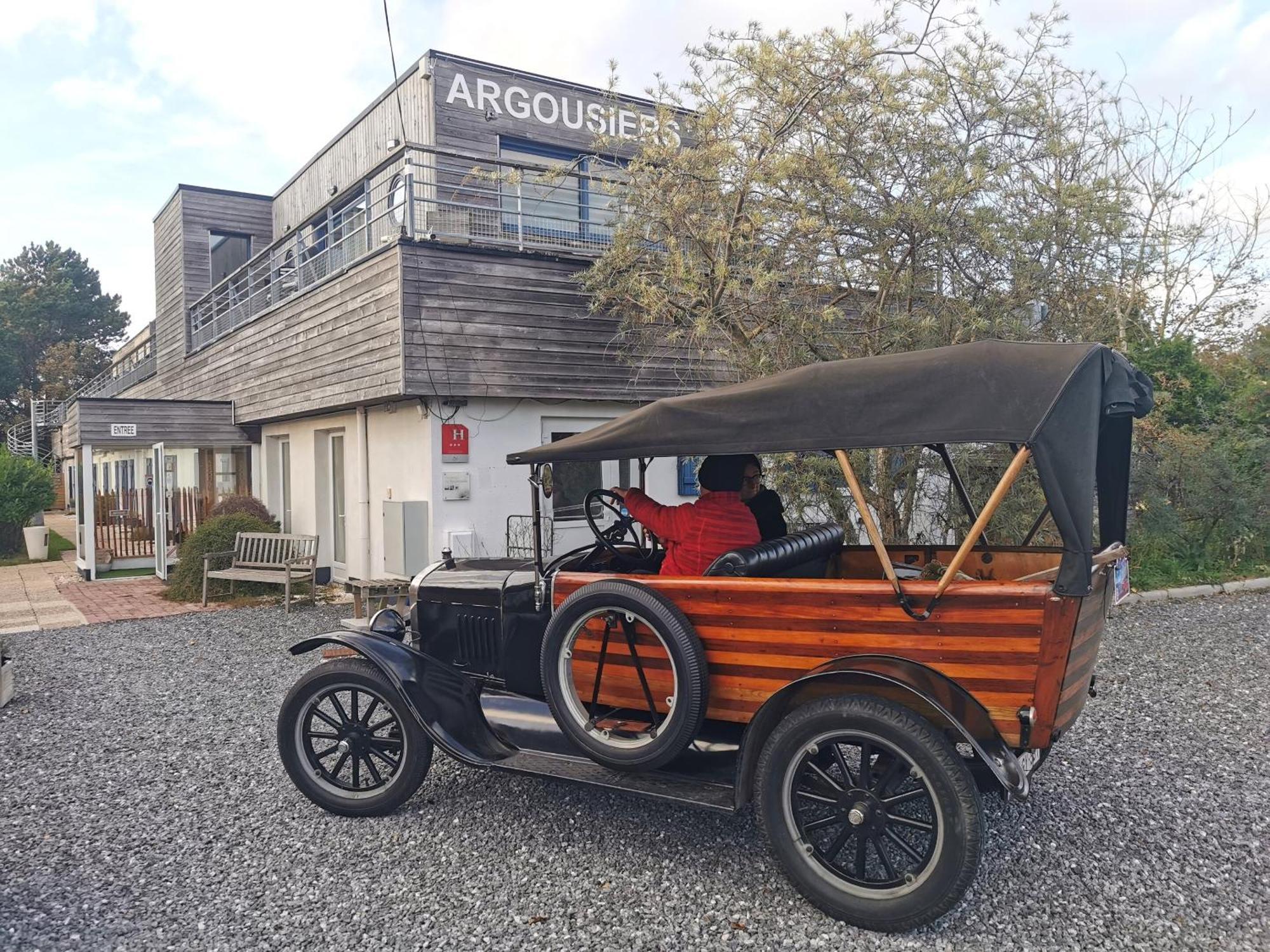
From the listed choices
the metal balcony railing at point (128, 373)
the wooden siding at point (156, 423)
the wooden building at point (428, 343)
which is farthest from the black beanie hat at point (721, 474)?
the metal balcony railing at point (128, 373)

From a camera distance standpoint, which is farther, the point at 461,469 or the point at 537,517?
the point at 461,469

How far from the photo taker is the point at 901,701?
3.24 meters

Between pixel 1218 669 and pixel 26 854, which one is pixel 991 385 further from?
pixel 1218 669

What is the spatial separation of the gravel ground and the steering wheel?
3.91 ft

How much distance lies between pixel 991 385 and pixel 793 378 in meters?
0.75

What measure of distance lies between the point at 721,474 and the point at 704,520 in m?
0.23

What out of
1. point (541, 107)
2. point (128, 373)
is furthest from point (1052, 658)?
point (128, 373)

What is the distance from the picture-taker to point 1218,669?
6812 millimetres

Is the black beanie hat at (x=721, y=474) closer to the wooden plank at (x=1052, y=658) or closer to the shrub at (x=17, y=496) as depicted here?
the wooden plank at (x=1052, y=658)

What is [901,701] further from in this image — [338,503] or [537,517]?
[338,503]

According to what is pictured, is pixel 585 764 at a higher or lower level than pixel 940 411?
lower

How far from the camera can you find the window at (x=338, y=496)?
12787 mm

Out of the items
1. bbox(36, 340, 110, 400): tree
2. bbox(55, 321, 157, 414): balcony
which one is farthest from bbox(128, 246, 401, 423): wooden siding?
bbox(36, 340, 110, 400): tree

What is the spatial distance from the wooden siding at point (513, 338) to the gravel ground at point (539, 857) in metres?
4.81
